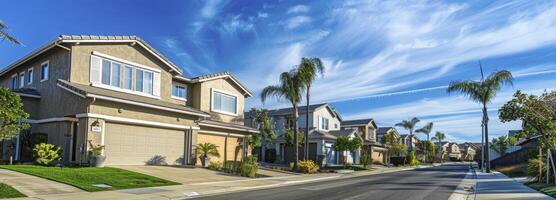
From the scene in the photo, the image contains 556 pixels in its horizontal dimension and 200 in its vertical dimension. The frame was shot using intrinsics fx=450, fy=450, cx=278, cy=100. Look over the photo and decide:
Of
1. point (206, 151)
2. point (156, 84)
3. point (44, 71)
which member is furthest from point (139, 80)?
point (206, 151)

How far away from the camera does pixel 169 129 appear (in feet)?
91.1

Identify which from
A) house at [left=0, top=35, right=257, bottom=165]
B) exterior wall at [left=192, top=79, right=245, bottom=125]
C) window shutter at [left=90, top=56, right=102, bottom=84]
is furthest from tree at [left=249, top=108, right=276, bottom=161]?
window shutter at [left=90, top=56, right=102, bottom=84]

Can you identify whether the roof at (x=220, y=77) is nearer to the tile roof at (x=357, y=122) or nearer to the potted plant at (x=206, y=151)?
the potted plant at (x=206, y=151)

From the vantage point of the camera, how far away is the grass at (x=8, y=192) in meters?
13.4

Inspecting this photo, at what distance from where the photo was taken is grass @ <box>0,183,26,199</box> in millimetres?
13414

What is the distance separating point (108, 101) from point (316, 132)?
3127cm

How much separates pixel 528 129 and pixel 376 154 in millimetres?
47172

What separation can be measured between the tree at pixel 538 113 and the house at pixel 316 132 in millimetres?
28402

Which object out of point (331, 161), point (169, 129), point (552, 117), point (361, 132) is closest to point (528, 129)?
point (552, 117)

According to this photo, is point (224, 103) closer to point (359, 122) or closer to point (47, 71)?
point (47, 71)

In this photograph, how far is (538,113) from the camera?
63.0ft

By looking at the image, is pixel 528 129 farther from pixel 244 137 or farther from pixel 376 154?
pixel 376 154

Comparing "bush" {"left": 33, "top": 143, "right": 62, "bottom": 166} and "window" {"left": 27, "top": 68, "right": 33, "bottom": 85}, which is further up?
"window" {"left": 27, "top": 68, "right": 33, "bottom": 85}

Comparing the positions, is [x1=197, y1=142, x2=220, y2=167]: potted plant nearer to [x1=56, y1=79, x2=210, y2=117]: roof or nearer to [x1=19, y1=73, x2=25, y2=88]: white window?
[x1=56, y1=79, x2=210, y2=117]: roof
